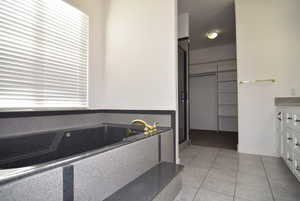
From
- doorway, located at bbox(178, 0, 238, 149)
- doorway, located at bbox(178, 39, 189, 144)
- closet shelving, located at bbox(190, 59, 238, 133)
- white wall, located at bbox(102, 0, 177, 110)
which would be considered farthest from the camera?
closet shelving, located at bbox(190, 59, 238, 133)

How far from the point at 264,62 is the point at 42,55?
3.22 metres

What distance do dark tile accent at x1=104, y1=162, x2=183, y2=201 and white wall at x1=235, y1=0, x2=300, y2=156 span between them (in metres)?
1.86

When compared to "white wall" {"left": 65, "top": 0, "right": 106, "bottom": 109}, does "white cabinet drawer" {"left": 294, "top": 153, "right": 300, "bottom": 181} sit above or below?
below

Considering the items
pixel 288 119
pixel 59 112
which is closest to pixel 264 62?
pixel 288 119

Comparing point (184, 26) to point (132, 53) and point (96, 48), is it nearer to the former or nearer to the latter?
point (132, 53)

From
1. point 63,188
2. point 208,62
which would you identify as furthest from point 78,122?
point 208,62

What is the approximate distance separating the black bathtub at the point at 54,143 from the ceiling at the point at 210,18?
2.64 metres

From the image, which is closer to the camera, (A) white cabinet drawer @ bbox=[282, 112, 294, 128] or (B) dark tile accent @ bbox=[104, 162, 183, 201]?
(B) dark tile accent @ bbox=[104, 162, 183, 201]

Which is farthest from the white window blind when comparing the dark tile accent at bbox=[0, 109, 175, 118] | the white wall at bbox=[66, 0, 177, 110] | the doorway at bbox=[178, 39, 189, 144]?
the doorway at bbox=[178, 39, 189, 144]

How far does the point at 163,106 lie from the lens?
2.13 m

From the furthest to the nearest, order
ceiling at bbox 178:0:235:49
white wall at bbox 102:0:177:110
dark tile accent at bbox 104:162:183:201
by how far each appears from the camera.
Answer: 1. ceiling at bbox 178:0:235:49
2. white wall at bbox 102:0:177:110
3. dark tile accent at bbox 104:162:183:201

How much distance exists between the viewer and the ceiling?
116 inches

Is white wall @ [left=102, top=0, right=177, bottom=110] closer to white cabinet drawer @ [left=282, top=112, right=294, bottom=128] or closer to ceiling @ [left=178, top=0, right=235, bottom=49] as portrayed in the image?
ceiling @ [left=178, top=0, right=235, bottom=49]

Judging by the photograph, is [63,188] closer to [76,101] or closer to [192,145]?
[76,101]
